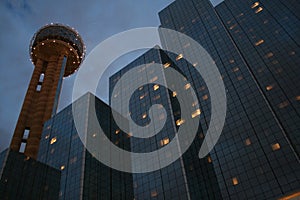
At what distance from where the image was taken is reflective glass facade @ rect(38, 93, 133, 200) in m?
71.8

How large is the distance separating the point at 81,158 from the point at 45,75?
241 ft

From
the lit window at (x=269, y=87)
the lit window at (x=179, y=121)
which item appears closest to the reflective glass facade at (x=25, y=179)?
the lit window at (x=179, y=121)

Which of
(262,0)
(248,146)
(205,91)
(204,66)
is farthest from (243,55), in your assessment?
(248,146)

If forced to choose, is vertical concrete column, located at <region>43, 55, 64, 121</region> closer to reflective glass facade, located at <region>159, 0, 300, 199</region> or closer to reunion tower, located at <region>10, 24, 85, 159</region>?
reunion tower, located at <region>10, 24, 85, 159</region>

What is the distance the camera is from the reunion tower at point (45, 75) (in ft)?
359

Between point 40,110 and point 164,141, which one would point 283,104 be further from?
point 40,110

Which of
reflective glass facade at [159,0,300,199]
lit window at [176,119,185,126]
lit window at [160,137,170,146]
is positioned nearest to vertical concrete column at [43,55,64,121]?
reflective glass facade at [159,0,300,199]

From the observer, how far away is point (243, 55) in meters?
86.9

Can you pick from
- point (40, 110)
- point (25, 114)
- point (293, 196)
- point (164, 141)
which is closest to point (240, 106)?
point (164, 141)

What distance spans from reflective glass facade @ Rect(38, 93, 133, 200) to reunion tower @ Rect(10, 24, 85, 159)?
18525mm

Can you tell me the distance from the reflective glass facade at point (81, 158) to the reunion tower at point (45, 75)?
1852 centimetres

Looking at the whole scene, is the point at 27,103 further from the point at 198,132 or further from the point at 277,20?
the point at 277,20

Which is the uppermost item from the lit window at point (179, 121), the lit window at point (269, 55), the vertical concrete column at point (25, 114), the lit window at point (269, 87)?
the vertical concrete column at point (25, 114)

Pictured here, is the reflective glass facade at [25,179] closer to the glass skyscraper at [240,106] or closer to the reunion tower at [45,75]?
the glass skyscraper at [240,106]
